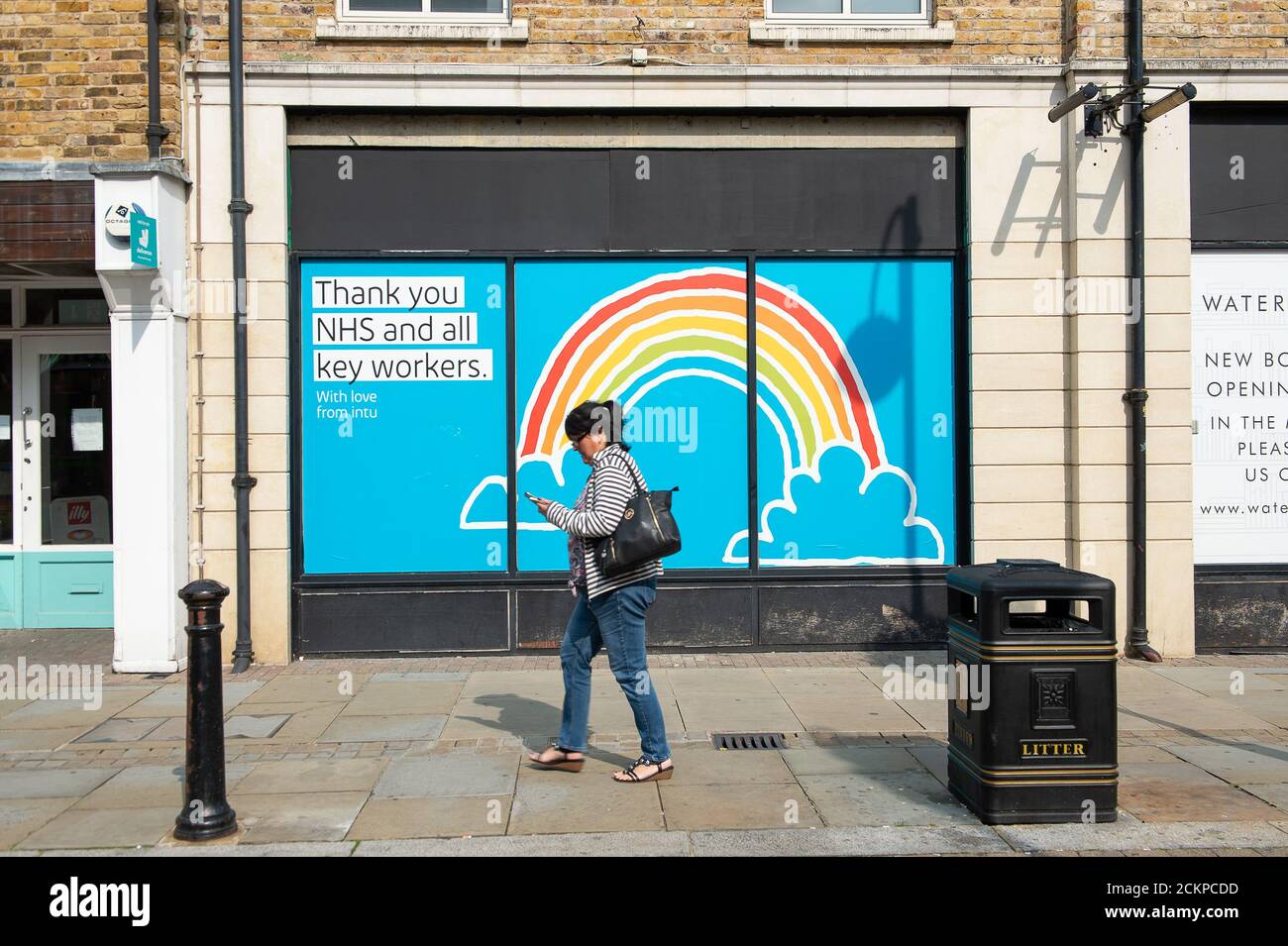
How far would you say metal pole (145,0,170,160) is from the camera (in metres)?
8.48

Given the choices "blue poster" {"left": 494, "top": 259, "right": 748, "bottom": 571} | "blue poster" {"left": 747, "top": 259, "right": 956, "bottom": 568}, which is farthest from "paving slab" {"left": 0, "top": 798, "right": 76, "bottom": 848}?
"blue poster" {"left": 747, "top": 259, "right": 956, "bottom": 568}

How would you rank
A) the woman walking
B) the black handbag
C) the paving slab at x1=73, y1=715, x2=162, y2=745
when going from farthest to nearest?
the paving slab at x1=73, y1=715, x2=162, y2=745 → the woman walking → the black handbag

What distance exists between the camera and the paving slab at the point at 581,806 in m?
5.18

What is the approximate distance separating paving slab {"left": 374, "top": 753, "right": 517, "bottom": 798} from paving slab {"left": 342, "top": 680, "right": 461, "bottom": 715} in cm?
114

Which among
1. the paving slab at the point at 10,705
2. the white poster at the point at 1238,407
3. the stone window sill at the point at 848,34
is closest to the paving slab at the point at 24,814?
the paving slab at the point at 10,705

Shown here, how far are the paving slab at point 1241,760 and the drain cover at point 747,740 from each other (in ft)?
7.53

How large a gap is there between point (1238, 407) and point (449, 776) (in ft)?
24.0

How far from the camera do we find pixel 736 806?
17.9ft

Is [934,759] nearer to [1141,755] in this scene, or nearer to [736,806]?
[1141,755]

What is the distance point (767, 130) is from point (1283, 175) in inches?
174

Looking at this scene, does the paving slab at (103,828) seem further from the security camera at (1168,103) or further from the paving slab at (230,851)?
the security camera at (1168,103)

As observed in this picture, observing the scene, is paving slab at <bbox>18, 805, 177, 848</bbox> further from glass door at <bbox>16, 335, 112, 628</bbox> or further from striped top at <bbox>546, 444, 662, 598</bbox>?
glass door at <bbox>16, 335, 112, 628</bbox>
